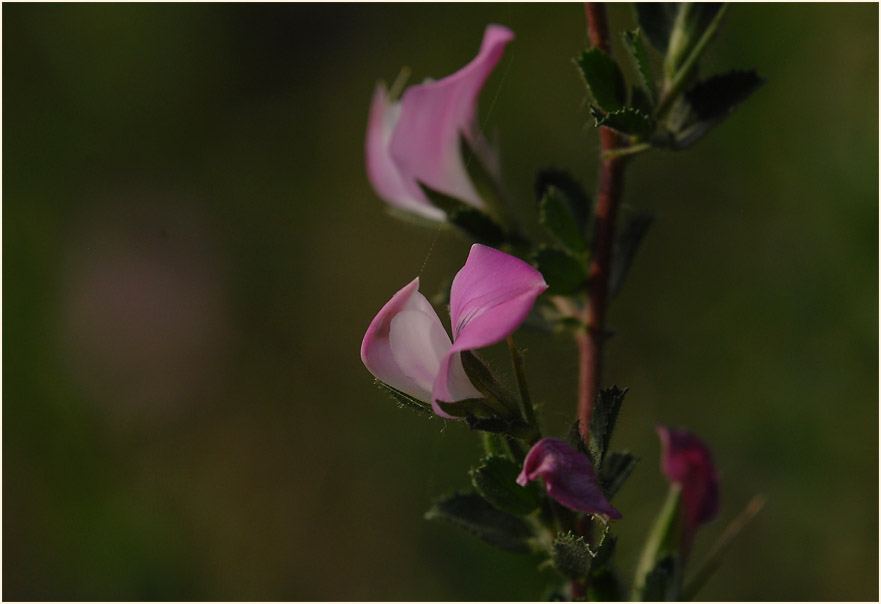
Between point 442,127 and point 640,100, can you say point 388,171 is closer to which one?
point 442,127

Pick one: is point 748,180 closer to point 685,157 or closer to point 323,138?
point 685,157

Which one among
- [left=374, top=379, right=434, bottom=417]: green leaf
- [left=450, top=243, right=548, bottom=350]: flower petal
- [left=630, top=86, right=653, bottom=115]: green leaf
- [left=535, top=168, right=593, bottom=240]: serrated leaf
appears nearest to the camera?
[left=450, top=243, right=548, bottom=350]: flower petal

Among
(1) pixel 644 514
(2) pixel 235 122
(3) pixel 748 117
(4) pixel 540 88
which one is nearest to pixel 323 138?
(2) pixel 235 122

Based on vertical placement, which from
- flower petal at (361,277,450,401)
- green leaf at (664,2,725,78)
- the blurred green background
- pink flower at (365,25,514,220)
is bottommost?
the blurred green background

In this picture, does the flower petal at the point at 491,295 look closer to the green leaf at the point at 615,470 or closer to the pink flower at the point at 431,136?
the green leaf at the point at 615,470

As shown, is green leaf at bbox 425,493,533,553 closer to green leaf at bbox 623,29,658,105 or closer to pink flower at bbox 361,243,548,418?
pink flower at bbox 361,243,548,418

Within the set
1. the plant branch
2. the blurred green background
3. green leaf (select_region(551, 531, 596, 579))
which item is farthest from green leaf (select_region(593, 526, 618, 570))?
the blurred green background

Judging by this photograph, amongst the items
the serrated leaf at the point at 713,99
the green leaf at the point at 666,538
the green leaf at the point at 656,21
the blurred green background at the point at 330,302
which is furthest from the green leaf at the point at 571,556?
the blurred green background at the point at 330,302

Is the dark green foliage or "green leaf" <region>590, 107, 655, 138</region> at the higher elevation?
the dark green foliage
